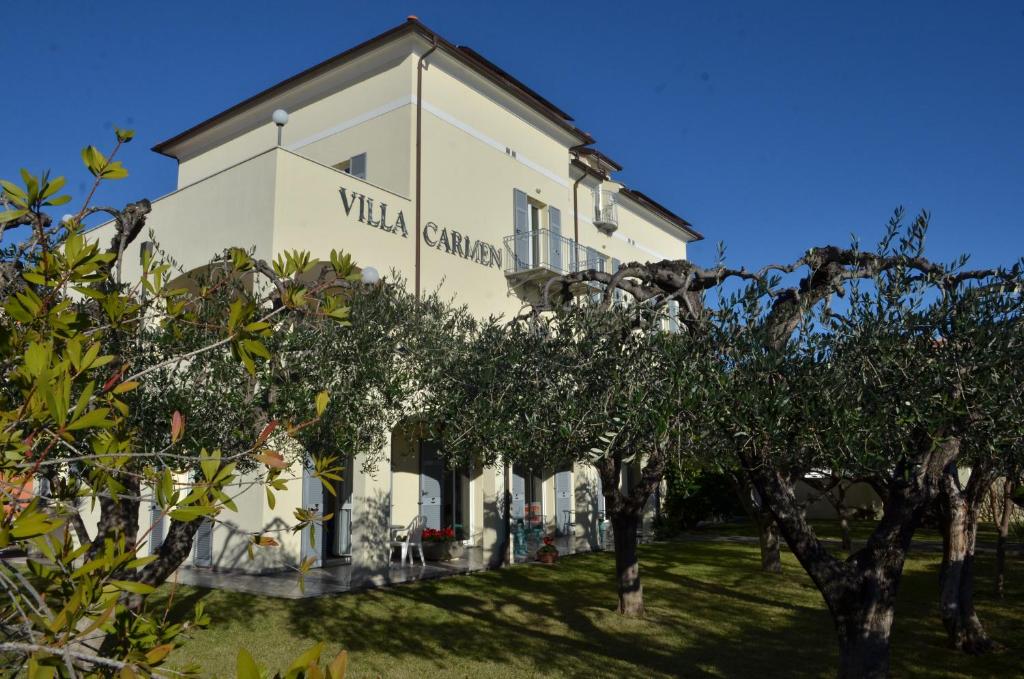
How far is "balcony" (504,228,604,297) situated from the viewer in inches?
658

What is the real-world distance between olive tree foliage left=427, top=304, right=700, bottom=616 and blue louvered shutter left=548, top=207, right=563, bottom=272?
308 inches

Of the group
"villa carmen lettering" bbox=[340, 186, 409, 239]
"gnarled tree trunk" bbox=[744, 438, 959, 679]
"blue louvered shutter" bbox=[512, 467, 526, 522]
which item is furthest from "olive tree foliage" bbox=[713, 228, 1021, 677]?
"blue louvered shutter" bbox=[512, 467, 526, 522]

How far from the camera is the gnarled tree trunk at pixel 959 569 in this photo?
29.1 feet

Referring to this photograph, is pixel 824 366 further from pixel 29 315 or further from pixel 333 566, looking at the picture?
pixel 333 566

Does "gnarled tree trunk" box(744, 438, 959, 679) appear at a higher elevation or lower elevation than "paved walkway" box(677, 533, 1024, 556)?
higher

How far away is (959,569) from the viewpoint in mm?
8953

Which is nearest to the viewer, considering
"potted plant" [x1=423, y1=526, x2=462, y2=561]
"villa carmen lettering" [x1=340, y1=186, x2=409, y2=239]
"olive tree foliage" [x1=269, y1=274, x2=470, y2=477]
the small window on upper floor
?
"olive tree foliage" [x1=269, y1=274, x2=470, y2=477]

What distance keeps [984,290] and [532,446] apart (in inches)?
171

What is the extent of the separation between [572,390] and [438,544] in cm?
933

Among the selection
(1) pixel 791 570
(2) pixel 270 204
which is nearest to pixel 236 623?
(2) pixel 270 204

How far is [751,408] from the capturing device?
5.32m

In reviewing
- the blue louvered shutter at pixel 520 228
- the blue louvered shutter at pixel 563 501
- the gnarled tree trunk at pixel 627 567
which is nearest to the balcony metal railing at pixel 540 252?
the blue louvered shutter at pixel 520 228

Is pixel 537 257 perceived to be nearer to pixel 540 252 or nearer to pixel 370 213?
pixel 540 252

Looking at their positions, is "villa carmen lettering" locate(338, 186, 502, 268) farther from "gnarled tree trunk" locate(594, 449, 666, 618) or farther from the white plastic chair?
"gnarled tree trunk" locate(594, 449, 666, 618)
